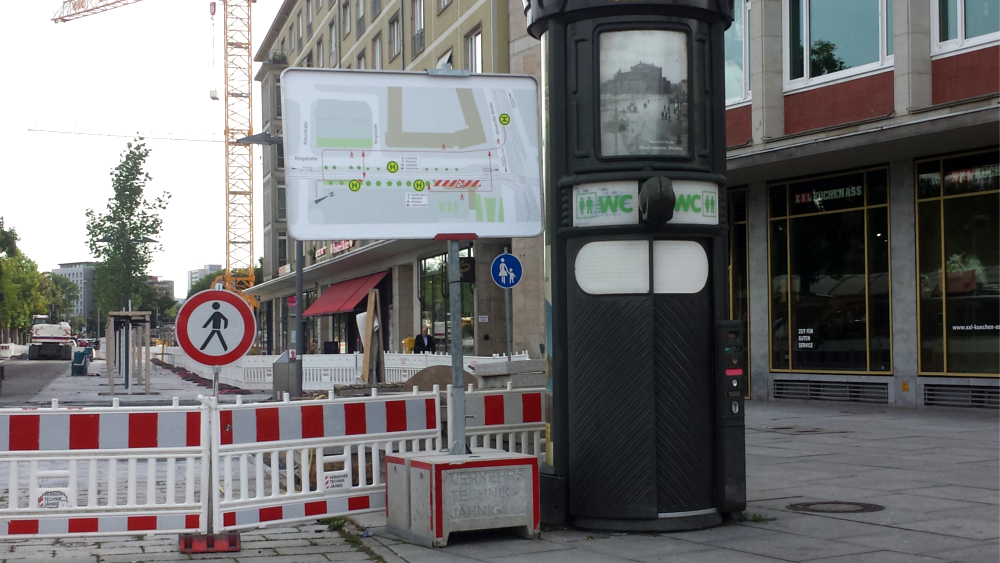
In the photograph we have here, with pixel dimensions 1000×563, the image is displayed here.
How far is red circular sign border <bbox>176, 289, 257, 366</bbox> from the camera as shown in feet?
26.5

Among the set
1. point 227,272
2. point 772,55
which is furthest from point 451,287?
point 227,272

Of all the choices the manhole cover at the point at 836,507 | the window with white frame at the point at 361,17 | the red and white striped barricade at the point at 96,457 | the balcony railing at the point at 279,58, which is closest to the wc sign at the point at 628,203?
the manhole cover at the point at 836,507

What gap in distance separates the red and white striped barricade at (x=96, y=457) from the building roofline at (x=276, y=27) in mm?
59141

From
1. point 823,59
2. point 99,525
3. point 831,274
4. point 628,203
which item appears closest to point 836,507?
point 628,203

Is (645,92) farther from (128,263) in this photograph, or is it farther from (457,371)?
(128,263)

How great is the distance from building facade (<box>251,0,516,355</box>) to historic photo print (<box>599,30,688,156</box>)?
50.7 ft

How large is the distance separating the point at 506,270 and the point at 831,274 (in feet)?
20.5

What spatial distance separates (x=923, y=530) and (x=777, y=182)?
48.1 feet

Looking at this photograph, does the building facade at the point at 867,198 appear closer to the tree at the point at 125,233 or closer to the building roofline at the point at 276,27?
the tree at the point at 125,233

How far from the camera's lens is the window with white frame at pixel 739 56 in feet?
69.3

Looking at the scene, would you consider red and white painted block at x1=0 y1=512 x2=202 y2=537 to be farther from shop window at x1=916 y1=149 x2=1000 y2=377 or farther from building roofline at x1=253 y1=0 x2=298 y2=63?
building roofline at x1=253 y1=0 x2=298 y2=63

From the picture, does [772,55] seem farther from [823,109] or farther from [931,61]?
[931,61]

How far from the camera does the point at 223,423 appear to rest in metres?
7.67

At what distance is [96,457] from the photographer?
7.44 meters
